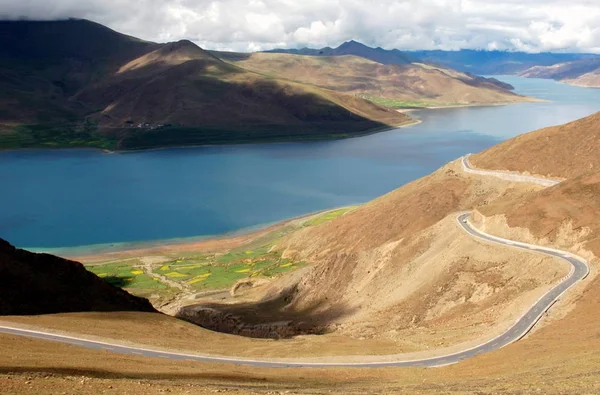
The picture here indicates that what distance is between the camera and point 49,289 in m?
51.6

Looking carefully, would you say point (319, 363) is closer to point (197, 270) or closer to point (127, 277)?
point (197, 270)

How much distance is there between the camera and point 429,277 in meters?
59.8

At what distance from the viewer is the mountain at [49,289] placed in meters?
48.9

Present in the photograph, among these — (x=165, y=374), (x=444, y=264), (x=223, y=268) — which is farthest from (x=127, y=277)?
(x=165, y=374)

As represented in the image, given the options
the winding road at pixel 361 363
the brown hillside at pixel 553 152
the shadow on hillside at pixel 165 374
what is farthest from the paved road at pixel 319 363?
the brown hillside at pixel 553 152

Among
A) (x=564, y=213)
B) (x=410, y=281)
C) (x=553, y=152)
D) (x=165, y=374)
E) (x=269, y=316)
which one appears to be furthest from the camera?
(x=553, y=152)

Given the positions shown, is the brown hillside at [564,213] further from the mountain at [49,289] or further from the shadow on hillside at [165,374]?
the mountain at [49,289]

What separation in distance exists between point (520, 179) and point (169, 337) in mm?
58353

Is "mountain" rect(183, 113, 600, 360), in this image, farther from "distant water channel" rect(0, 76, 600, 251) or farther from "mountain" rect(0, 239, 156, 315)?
"distant water channel" rect(0, 76, 600, 251)

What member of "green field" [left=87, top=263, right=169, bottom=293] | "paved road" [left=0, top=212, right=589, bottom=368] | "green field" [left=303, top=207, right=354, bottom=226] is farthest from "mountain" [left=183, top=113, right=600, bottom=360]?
"green field" [left=303, top=207, right=354, bottom=226]

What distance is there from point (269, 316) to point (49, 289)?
2359 cm

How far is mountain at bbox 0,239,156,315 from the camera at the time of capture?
48938 millimetres

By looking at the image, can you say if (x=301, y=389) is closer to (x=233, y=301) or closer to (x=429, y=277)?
(x=429, y=277)

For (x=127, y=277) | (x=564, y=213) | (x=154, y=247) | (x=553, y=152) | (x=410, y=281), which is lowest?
(x=127, y=277)
